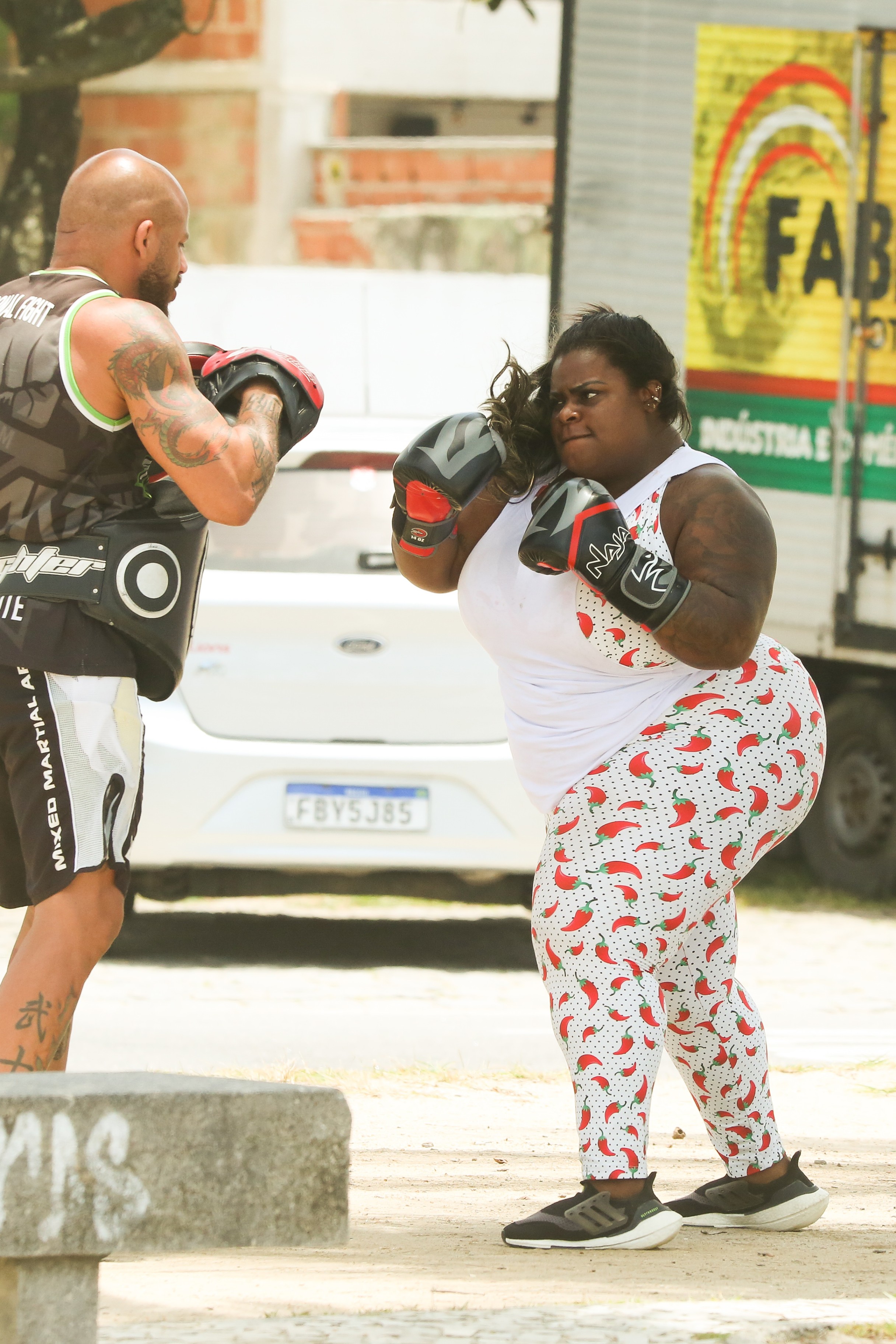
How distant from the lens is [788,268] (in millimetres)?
9766

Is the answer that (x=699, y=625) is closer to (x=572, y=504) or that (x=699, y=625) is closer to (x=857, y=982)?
(x=572, y=504)

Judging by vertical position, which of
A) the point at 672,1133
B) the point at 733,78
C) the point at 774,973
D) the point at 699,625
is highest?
the point at 733,78

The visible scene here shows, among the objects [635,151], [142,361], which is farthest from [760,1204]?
[635,151]

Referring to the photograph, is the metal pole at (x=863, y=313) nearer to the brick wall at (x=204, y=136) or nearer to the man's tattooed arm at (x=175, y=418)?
the man's tattooed arm at (x=175, y=418)

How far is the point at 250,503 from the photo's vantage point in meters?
3.54

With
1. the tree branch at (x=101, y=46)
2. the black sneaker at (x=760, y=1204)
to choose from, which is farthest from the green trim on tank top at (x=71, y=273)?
the tree branch at (x=101, y=46)

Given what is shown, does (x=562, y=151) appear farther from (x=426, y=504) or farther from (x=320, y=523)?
(x=426, y=504)

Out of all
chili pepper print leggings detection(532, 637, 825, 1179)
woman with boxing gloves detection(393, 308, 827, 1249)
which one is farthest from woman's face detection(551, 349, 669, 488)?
chili pepper print leggings detection(532, 637, 825, 1179)

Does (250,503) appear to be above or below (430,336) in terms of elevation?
above

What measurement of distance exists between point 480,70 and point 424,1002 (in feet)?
78.4

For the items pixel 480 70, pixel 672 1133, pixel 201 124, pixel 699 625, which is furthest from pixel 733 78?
pixel 480 70

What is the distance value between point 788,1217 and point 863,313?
6230 millimetres

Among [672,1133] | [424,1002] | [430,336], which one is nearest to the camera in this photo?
[672,1133]

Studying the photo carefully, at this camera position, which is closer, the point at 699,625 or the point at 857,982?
the point at 699,625
